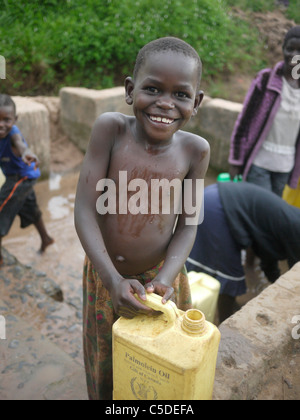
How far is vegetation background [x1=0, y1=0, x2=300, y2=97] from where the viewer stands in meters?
5.80

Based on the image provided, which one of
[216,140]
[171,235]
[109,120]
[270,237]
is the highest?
[109,120]

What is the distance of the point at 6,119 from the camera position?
115 inches

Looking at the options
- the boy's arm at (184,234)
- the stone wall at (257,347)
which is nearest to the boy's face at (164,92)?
the boy's arm at (184,234)

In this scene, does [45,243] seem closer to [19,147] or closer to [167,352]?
[19,147]

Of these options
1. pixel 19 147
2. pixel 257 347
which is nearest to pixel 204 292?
pixel 257 347

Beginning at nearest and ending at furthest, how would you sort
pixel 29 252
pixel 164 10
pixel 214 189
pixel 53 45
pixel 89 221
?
pixel 89 221, pixel 214 189, pixel 29 252, pixel 53 45, pixel 164 10

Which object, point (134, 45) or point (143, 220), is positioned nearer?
point (143, 220)

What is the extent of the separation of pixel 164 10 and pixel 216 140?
3.01 metres

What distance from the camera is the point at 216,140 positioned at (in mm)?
5309

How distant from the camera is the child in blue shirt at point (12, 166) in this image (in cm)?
292

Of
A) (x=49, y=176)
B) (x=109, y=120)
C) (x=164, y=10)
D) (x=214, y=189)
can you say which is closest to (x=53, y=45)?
(x=164, y=10)

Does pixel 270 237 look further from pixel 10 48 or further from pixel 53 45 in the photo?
pixel 53 45

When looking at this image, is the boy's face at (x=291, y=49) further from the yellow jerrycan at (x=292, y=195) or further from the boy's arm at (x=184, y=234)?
the boy's arm at (x=184, y=234)

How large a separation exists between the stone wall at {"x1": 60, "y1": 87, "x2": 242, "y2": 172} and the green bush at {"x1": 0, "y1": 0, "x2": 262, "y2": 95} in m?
1.06
